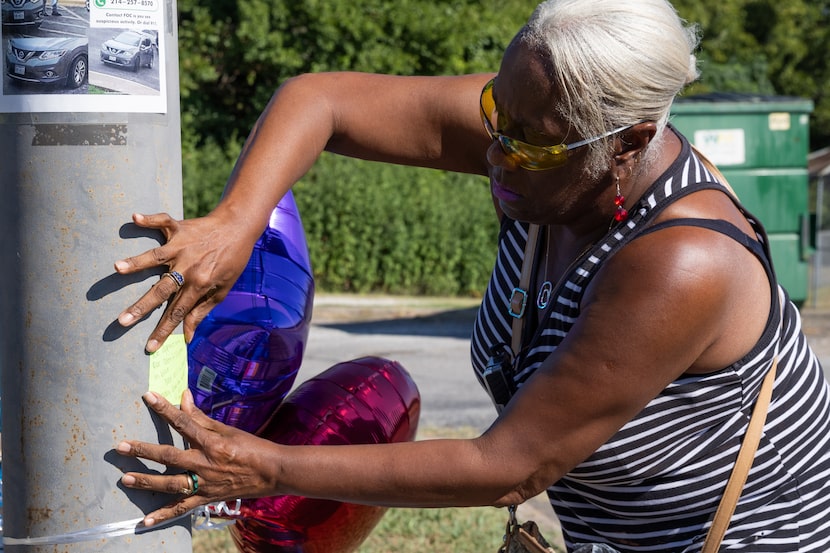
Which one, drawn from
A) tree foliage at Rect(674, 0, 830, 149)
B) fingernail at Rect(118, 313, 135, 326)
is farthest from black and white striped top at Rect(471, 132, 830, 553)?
tree foliage at Rect(674, 0, 830, 149)

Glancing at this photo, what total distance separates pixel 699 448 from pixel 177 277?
0.99 metres

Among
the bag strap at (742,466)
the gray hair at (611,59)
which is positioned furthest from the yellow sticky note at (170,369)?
the bag strap at (742,466)

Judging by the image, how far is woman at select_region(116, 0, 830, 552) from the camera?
1728mm

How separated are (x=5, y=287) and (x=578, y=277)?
99cm

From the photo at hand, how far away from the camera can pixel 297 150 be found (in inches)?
85.4

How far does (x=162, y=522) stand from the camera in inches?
68.9

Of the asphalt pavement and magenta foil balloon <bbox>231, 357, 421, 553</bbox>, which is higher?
magenta foil balloon <bbox>231, 357, 421, 553</bbox>

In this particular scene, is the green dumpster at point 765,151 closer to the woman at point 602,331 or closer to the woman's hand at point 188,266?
the woman at point 602,331

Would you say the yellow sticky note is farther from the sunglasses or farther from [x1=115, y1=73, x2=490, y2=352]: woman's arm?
the sunglasses

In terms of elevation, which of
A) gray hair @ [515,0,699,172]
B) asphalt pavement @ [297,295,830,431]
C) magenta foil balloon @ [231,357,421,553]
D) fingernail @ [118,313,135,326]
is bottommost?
asphalt pavement @ [297,295,830,431]

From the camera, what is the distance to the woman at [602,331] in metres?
1.73

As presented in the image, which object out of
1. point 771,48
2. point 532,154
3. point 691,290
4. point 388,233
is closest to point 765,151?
point 388,233

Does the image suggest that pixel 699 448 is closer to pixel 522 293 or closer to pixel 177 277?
pixel 522 293

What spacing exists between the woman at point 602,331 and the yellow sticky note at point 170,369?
34mm
